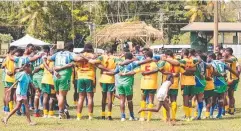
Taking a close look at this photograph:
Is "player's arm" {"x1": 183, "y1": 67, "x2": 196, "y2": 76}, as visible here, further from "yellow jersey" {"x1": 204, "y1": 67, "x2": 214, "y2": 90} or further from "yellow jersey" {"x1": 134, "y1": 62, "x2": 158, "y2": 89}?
"yellow jersey" {"x1": 134, "y1": 62, "x2": 158, "y2": 89}

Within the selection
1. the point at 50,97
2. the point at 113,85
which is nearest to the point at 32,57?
the point at 50,97

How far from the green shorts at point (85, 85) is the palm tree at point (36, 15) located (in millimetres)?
44676

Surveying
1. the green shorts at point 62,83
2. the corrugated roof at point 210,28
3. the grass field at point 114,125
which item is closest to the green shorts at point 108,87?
the grass field at point 114,125

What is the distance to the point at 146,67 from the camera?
14375mm

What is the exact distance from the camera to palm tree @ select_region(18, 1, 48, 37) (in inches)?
2312

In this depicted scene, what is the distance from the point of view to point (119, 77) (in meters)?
14.7

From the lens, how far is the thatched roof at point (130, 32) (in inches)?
2112

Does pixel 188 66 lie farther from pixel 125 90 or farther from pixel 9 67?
pixel 9 67

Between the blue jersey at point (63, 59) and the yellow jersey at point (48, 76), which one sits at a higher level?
the blue jersey at point (63, 59)

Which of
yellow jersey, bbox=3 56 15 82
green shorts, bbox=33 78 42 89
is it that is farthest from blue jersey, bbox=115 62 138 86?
yellow jersey, bbox=3 56 15 82

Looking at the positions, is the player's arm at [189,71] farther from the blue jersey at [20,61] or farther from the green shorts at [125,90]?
the blue jersey at [20,61]

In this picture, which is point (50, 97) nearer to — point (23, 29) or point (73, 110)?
point (73, 110)

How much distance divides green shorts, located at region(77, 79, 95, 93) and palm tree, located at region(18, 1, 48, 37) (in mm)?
44676

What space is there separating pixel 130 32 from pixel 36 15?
1084 cm
